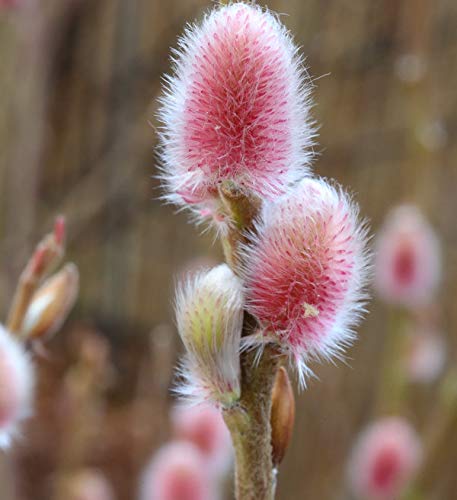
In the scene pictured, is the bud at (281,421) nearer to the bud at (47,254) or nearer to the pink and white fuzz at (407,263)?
the bud at (47,254)

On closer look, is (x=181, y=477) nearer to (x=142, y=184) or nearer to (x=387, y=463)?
(x=387, y=463)

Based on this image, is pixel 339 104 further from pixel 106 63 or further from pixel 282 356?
pixel 282 356

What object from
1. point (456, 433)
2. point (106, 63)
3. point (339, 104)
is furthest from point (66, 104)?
point (456, 433)

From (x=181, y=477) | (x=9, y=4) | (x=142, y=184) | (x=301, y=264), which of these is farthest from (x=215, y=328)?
(x=142, y=184)

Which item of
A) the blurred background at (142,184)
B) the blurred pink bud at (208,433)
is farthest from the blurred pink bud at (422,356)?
the blurred pink bud at (208,433)

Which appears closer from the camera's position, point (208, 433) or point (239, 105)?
point (239, 105)
